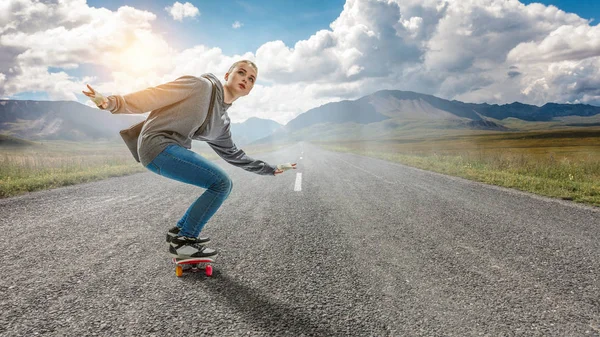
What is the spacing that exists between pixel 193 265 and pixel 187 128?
1.40 metres

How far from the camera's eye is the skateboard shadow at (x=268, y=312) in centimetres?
215

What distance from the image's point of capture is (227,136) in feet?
12.0

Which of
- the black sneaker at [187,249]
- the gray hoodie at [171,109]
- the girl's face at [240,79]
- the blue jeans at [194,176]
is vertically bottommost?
the black sneaker at [187,249]

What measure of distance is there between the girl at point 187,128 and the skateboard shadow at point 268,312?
0.53 metres

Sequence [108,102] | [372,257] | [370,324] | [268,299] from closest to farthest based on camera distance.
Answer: [370,324], [108,102], [268,299], [372,257]

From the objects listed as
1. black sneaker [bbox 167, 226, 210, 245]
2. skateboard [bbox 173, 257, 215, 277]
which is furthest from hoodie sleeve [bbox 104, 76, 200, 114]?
skateboard [bbox 173, 257, 215, 277]

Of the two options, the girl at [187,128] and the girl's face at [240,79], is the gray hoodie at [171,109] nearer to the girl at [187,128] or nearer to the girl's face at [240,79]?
the girl at [187,128]

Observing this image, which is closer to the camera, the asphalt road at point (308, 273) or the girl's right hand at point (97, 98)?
the asphalt road at point (308, 273)

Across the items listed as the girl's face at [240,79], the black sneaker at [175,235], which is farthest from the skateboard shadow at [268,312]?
the girl's face at [240,79]

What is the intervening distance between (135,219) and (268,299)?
3357 mm

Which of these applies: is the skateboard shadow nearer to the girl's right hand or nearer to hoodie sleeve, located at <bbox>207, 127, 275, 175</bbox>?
hoodie sleeve, located at <bbox>207, 127, 275, 175</bbox>

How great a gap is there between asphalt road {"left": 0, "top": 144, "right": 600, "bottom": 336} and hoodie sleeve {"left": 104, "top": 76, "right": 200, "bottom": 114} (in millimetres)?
1496

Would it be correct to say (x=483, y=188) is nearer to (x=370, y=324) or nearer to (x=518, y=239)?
(x=518, y=239)

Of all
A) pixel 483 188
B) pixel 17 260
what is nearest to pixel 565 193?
pixel 483 188
